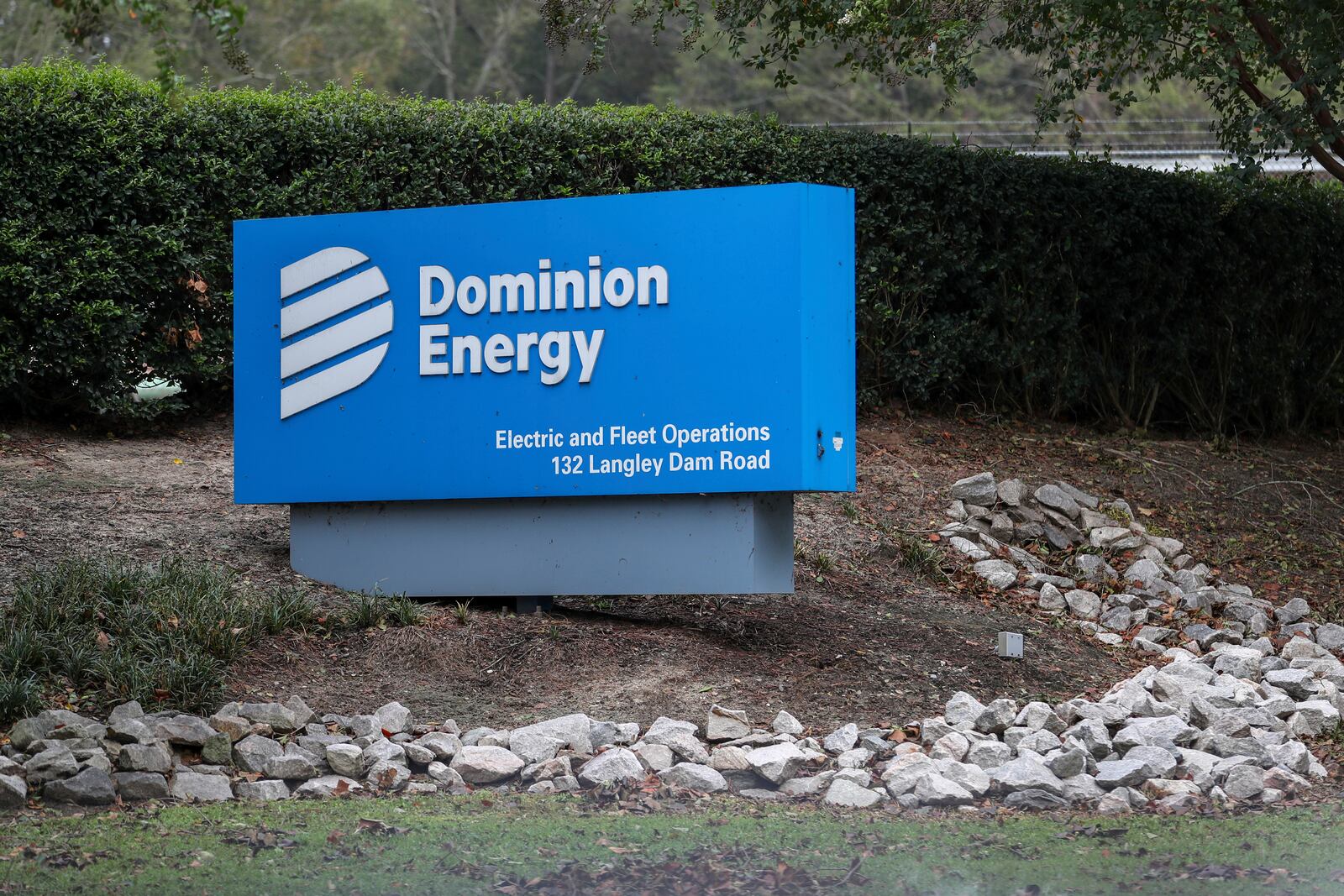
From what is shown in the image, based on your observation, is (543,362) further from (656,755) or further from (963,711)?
(963,711)

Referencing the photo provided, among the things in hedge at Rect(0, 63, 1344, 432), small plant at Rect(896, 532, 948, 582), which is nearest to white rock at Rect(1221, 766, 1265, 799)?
small plant at Rect(896, 532, 948, 582)

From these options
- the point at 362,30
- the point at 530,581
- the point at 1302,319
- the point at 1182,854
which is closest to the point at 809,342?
the point at 530,581

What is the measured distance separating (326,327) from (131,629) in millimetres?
2145

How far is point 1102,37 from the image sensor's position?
35.9ft

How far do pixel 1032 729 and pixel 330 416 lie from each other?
416 centimetres

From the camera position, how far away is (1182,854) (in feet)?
15.4

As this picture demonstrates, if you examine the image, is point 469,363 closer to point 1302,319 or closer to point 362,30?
point 1302,319

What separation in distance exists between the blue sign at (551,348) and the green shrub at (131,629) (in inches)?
35.8

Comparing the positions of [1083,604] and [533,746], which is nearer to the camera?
[533,746]

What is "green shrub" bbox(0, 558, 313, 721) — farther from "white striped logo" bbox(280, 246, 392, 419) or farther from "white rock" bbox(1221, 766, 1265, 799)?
"white rock" bbox(1221, 766, 1265, 799)

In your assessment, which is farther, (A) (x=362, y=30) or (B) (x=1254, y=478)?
(A) (x=362, y=30)

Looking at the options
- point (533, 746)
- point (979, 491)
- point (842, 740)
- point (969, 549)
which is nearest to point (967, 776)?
point (842, 740)

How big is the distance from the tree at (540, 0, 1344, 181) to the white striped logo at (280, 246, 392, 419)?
282 centimetres

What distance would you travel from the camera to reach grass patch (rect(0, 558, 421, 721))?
638cm
